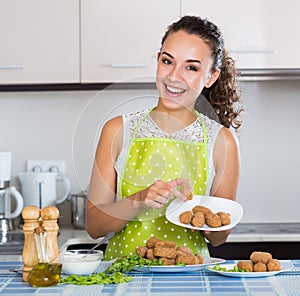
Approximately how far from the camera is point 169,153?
2.07 metres

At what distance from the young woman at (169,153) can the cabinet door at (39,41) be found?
0.95 metres

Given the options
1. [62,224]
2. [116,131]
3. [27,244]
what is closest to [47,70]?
[62,224]

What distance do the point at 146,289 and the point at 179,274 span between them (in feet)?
0.59

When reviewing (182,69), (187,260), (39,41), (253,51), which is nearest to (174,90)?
(182,69)

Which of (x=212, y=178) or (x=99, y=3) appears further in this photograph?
(x=99, y=3)

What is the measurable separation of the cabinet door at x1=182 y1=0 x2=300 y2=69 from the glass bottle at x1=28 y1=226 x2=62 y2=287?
1582mm

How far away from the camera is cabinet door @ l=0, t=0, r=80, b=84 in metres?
2.98

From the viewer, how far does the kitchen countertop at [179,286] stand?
1.49 m

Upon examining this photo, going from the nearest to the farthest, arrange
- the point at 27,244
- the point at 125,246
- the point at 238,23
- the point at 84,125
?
the point at 27,244 < the point at 84,125 < the point at 125,246 < the point at 238,23

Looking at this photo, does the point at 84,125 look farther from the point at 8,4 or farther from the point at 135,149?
the point at 8,4

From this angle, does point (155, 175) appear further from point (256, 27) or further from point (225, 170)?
point (256, 27)

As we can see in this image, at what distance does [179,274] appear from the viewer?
1679 millimetres

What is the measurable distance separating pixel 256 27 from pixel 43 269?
1.71 m

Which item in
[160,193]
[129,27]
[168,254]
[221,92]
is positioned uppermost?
[129,27]
